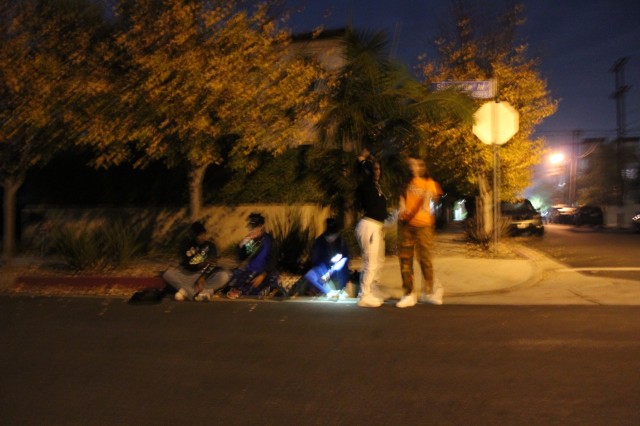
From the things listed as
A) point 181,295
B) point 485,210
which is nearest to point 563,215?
point 485,210

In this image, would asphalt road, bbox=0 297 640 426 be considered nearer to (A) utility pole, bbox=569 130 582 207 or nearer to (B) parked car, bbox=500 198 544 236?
(B) parked car, bbox=500 198 544 236

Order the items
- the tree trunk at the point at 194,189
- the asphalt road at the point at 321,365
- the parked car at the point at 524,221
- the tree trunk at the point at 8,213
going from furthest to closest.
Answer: the parked car at the point at 524,221 → the tree trunk at the point at 194,189 → the tree trunk at the point at 8,213 → the asphalt road at the point at 321,365

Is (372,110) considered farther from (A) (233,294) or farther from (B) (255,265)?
(A) (233,294)

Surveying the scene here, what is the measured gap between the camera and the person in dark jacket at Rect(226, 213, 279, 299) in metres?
9.29

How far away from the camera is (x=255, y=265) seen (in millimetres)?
9305

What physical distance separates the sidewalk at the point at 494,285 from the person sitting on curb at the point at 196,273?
3.95 feet

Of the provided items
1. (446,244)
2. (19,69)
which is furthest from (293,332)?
(446,244)

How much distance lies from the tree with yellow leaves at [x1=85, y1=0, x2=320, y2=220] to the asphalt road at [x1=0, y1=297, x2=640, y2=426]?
4181mm

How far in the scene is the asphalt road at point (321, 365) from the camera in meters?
4.79

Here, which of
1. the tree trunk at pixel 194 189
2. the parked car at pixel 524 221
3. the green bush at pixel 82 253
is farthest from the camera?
the parked car at pixel 524 221

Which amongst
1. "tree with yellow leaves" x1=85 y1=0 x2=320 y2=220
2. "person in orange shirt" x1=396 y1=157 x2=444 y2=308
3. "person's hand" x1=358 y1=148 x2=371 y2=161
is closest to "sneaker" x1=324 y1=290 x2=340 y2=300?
"person in orange shirt" x1=396 y1=157 x2=444 y2=308

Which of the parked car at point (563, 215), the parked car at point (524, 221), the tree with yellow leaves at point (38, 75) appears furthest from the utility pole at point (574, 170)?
the tree with yellow leaves at point (38, 75)

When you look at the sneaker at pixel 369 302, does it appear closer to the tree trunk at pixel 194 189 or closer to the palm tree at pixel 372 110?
the palm tree at pixel 372 110

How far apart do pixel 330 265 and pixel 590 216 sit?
3354cm
